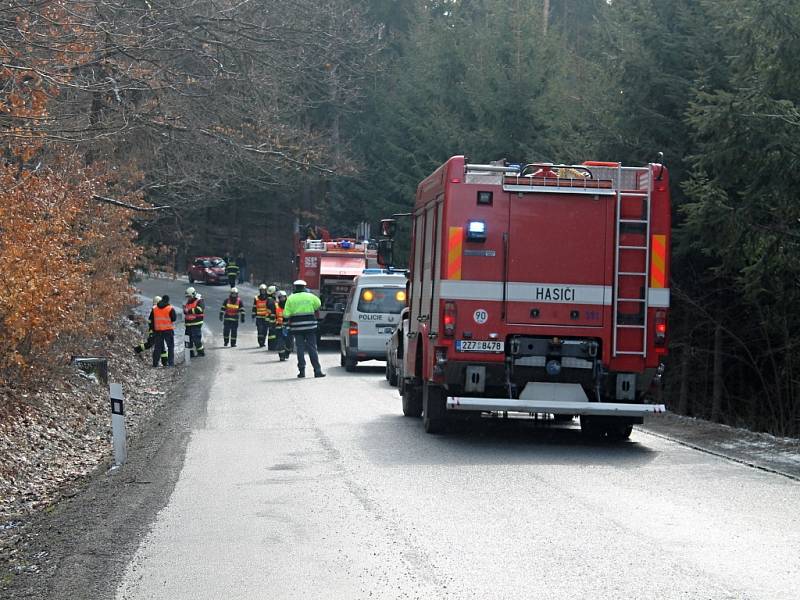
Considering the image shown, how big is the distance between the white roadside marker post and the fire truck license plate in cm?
370

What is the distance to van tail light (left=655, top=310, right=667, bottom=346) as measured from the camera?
43.6 ft

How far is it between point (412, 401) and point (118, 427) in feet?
16.4

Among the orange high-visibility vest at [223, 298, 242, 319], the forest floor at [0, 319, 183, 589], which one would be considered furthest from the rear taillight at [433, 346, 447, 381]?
the orange high-visibility vest at [223, 298, 242, 319]

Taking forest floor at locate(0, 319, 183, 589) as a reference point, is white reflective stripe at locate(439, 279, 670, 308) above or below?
above

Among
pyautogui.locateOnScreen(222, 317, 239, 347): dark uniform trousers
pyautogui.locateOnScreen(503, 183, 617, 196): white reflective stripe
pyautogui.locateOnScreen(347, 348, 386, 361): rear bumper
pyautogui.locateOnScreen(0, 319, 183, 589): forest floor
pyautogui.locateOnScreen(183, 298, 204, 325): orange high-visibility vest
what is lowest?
pyautogui.locateOnScreen(0, 319, 183, 589): forest floor

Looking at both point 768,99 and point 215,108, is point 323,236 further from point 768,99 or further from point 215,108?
point 768,99

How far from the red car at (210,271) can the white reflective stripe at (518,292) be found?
57312 millimetres

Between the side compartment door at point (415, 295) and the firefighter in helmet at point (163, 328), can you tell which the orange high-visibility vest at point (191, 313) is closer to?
the firefighter in helmet at point (163, 328)

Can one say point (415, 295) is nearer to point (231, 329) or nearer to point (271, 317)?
point (271, 317)

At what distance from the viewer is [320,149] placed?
28906mm

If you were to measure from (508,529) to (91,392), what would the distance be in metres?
12.7

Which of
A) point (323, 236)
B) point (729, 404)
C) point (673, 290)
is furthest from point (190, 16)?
point (323, 236)

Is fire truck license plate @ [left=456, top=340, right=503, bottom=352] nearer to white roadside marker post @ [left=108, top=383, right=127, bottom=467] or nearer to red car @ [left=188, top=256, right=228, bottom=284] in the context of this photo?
white roadside marker post @ [left=108, top=383, right=127, bottom=467]

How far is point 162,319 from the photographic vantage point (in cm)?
2831
